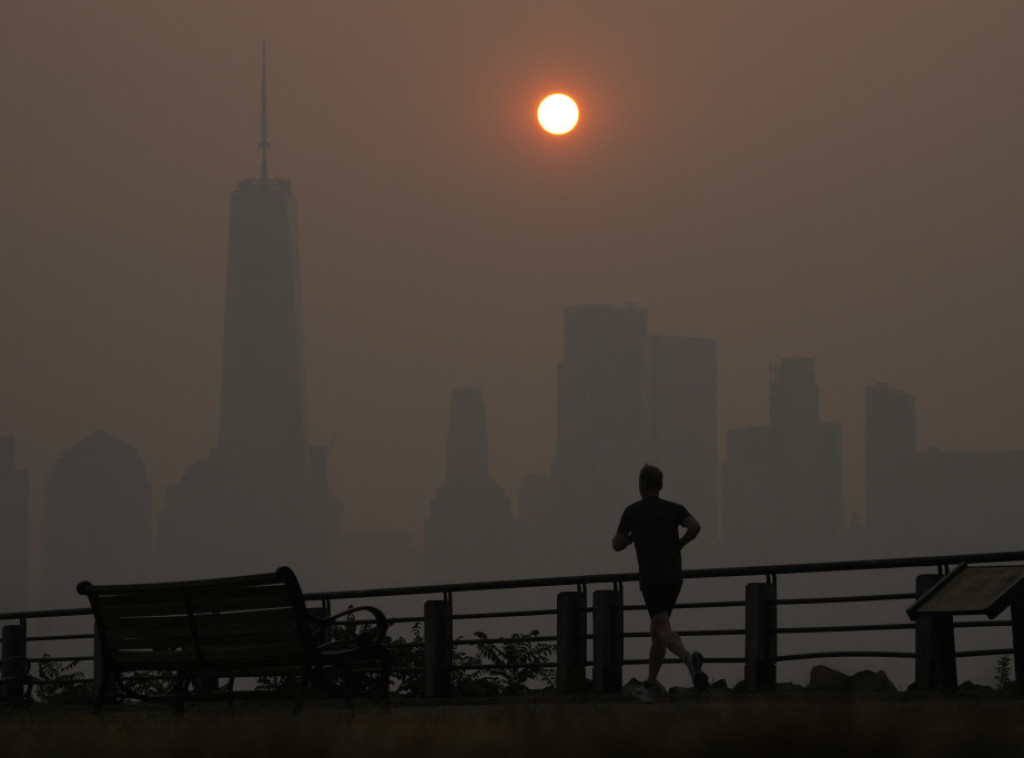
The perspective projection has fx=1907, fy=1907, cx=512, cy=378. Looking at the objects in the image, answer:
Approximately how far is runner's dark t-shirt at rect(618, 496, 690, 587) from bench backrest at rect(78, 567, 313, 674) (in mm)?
3453

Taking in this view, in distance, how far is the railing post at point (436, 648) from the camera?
18.7 meters

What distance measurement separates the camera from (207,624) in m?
11.4

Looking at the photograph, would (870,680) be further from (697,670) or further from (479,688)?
(479,688)

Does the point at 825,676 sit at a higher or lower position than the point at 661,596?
lower

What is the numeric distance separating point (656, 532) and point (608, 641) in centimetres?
352

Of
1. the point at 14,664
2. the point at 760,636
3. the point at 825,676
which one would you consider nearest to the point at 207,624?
the point at 760,636

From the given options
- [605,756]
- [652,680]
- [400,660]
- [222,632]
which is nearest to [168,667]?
[222,632]

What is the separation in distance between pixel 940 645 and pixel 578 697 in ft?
10.1

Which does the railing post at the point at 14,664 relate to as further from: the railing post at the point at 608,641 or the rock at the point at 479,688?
the railing post at the point at 608,641

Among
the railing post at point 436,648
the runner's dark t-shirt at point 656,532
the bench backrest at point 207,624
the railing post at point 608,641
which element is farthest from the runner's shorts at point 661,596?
the railing post at point 436,648

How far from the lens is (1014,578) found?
39.8 ft

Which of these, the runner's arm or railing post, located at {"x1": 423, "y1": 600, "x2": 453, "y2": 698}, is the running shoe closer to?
the runner's arm

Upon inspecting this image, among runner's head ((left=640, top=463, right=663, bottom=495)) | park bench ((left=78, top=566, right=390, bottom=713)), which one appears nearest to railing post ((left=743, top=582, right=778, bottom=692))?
runner's head ((left=640, top=463, right=663, bottom=495))

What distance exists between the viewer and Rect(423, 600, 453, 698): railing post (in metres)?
18.7
